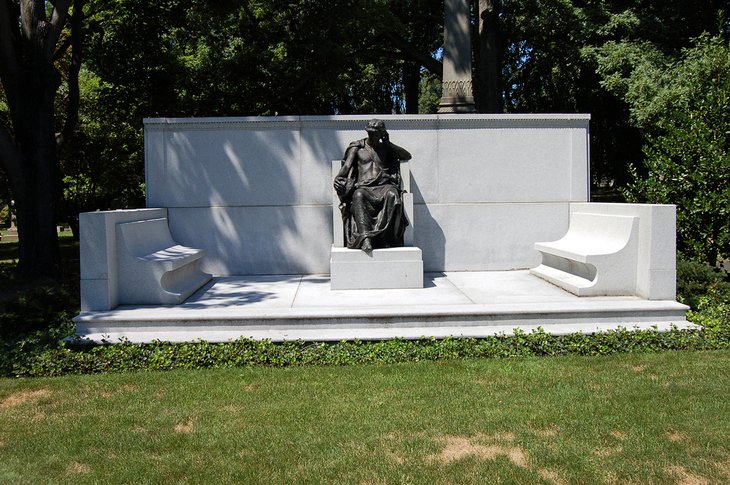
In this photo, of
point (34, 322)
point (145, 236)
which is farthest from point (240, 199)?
point (34, 322)

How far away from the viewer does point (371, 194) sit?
28.3 feet

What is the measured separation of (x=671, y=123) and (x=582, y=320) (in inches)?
177

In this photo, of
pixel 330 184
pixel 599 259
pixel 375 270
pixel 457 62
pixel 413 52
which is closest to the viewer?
pixel 599 259

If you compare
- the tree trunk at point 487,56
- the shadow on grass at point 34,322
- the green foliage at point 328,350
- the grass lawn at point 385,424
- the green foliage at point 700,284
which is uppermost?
the tree trunk at point 487,56

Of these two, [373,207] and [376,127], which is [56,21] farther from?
[373,207]

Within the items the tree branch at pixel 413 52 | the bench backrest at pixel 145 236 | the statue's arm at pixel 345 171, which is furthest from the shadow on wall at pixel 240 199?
the tree branch at pixel 413 52

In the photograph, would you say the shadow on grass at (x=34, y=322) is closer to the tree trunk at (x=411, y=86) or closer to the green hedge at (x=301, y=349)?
the green hedge at (x=301, y=349)

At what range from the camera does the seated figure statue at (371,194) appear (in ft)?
27.9

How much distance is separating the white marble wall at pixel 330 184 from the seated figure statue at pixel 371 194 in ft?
4.01

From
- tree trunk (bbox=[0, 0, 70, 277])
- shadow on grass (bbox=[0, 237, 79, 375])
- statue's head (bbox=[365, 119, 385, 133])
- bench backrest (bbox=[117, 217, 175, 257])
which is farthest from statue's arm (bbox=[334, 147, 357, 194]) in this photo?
tree trunk (bbox=[0, 0, 70, 277])

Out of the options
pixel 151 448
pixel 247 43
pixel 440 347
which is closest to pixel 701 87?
pixel 440 347

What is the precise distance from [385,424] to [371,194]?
472 cm

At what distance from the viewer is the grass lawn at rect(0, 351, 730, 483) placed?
3676 mm

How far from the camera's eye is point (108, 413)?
4.66 m
